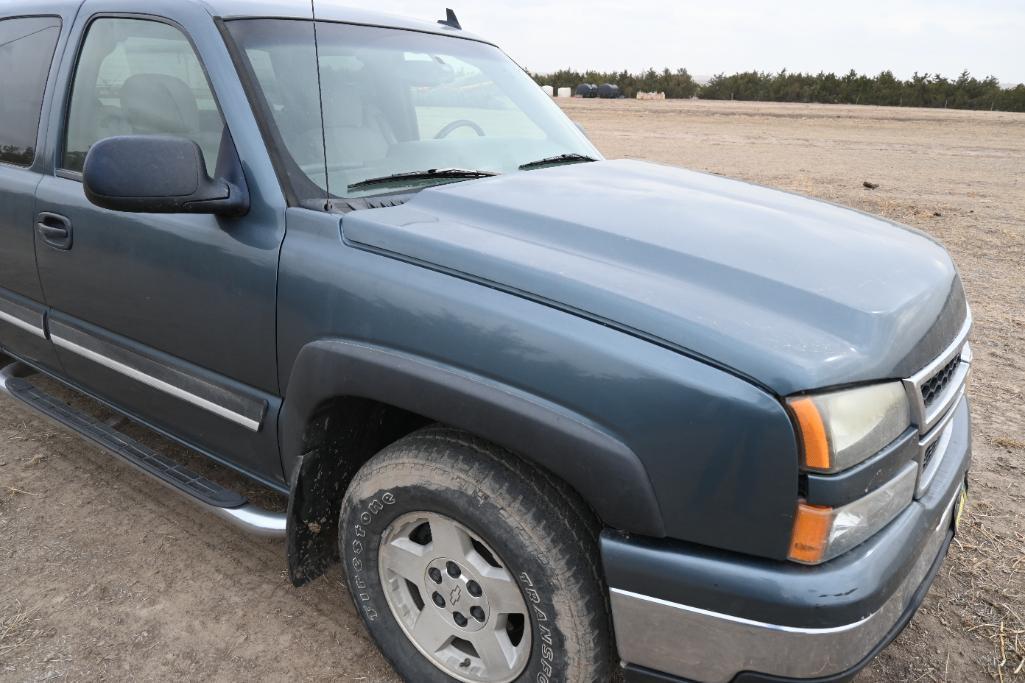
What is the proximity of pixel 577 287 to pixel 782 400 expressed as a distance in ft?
1.61

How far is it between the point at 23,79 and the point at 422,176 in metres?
1.83

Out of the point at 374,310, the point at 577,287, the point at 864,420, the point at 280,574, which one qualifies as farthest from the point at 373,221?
the point at 280,574

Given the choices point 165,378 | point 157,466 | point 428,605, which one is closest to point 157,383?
point 165,378

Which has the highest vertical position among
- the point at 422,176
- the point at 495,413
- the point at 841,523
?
the point at 422,176

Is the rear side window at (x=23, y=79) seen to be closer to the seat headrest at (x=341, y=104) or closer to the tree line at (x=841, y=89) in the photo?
the seat headrest at (x=341, y=104)

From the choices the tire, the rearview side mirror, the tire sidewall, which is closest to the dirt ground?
the tire sidewall

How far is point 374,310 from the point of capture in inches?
71.7

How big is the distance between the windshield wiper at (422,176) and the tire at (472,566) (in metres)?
0.79

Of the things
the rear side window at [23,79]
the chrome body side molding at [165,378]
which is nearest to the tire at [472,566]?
the chrome body side molding at [165,378]

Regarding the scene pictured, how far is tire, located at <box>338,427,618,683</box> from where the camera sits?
1693 millimetres

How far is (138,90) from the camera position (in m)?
2.54

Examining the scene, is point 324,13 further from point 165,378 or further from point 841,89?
point 841,89

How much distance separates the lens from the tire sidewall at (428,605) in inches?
67.0

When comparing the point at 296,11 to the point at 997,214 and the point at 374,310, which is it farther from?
the point at 997,214
